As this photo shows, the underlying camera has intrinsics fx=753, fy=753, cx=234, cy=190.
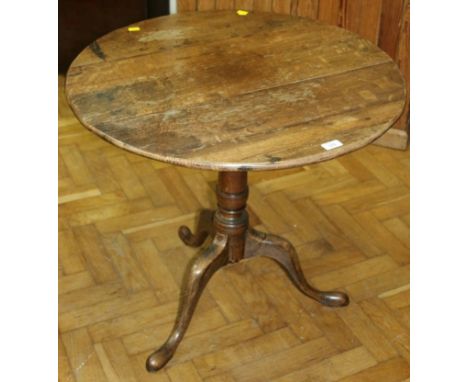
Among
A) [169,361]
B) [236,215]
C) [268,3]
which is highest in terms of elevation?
[268,3]

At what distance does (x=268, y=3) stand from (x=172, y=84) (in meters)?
1.25

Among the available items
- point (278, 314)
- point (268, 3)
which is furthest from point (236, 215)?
point (268, 3)

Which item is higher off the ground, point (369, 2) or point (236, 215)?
point (369, 2)

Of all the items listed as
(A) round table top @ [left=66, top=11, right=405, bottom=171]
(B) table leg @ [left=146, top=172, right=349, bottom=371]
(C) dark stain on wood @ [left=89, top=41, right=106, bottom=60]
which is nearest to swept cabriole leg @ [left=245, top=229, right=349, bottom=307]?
(B) table leg @ [left=146, top=172, right=349, bottom=371]

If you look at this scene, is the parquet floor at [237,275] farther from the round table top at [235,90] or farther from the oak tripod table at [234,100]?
the round table top at [235,90]

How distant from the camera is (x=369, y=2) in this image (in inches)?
114

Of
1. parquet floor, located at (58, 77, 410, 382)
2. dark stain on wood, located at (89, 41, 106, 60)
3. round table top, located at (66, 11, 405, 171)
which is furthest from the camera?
parquet floor, located at (58, 77, 410, 382)

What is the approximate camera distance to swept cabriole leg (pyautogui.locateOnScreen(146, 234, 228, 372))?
7.00 ft

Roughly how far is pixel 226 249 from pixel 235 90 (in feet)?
1.70

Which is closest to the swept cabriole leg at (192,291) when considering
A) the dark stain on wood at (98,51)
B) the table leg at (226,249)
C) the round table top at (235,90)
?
the table leg at (226,249)

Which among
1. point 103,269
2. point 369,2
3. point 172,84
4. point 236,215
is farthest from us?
point 369,2

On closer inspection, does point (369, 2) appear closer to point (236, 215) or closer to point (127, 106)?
point (236, 215)

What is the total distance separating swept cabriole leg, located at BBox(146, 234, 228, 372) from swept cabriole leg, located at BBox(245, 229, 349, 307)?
0.10m

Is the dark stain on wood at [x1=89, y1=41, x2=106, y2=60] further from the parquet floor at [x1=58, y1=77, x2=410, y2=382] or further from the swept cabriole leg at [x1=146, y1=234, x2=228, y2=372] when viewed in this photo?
the parquet floor at [x1=58, y1=77, x2=410, y2=382]
